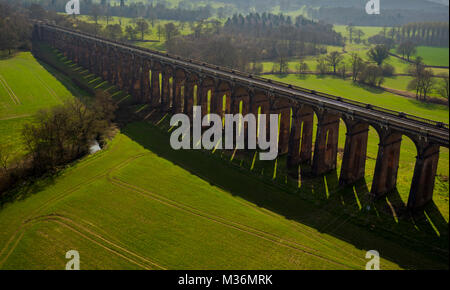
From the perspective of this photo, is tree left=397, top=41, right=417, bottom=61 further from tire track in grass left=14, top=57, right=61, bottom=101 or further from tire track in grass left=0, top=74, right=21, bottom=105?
tire track in grass left=0, top=74, right=21, bottom=105

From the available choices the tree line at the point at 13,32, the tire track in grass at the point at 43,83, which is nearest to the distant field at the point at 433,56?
the tire track in grass at the point at 43,83

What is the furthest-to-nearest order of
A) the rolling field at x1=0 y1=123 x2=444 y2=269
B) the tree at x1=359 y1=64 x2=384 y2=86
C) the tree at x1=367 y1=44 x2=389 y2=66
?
the tree at x1=367 y1=44 x2=389 y2=66, the tree at x1=359 y1=64 x2=384 y2=86, the rolling field at x1=0 y1=123 x2=444 y2=269

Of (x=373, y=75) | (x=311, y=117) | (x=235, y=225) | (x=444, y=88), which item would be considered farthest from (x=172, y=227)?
(x=373, y=75)

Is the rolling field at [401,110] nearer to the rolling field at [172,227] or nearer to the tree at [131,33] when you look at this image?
the rolling field at [172,227]

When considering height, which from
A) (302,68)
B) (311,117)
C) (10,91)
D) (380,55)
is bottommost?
(10,91)

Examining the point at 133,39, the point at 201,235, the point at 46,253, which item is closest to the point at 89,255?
the point at 46,253

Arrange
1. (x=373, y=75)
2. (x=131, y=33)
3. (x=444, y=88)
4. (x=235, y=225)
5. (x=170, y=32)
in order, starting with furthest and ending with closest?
(x=131, y=33) < (x=170, y=32) < (x=373, y=75) < (x=444, y=88) < (x=235, y=225)

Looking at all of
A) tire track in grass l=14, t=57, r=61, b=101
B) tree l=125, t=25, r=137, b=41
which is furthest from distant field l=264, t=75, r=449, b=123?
tree l=125, t=25, r=137, b=41

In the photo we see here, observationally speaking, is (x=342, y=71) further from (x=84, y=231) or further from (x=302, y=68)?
(x=84, y=231)

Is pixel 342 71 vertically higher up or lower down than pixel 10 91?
higher up
